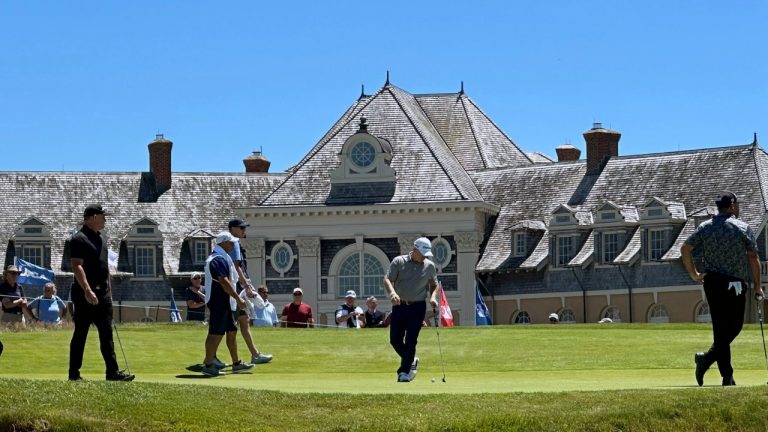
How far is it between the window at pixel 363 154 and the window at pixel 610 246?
9278 millimetres

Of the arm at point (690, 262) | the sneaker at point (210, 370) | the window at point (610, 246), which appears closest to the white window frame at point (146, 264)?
the window at point (610, 246)

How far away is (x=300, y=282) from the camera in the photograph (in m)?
77.3

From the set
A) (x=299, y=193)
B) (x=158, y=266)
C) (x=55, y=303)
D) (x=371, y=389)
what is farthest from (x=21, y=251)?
(x=371, y=389)

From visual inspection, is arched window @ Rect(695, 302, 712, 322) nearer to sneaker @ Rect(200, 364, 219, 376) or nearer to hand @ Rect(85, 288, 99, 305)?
sneaker @ Rect(200, 364, 219, 376)

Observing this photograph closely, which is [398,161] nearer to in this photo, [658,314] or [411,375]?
[658,314]

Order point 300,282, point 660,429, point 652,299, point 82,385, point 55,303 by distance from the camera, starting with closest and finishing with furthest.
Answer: point 660,429, point 82,385, point 55,303, point 652,299, point 300,282

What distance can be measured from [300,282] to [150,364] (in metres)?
46.3

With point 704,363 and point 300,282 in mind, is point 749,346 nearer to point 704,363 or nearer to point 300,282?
point 704,363

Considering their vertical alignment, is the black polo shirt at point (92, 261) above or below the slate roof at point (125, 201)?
below

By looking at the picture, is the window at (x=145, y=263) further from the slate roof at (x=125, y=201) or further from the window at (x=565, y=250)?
the window at (x=565, y=250)

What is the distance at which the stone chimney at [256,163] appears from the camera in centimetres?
9312

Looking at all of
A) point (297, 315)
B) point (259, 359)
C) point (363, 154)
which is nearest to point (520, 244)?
point (363, 154)

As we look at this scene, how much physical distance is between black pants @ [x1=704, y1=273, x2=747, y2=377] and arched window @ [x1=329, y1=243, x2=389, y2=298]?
177 ft

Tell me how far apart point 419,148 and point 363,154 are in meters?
2.38
